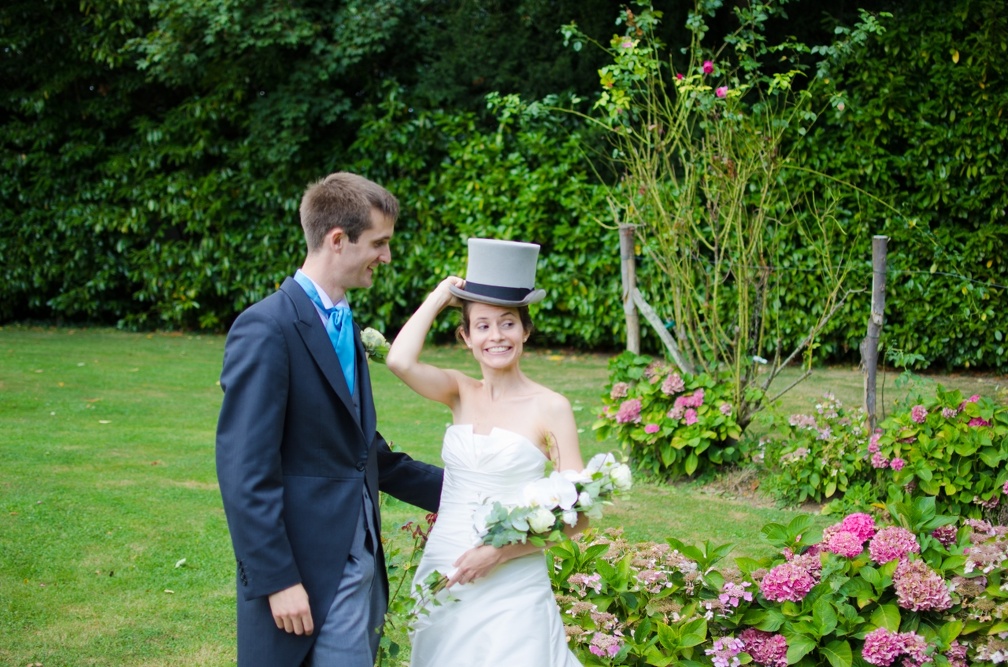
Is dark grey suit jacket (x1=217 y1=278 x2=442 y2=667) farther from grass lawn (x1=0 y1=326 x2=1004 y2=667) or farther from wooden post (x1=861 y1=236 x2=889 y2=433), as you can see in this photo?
wooden post (x1=861 y1=236 x2=889 y2=433)

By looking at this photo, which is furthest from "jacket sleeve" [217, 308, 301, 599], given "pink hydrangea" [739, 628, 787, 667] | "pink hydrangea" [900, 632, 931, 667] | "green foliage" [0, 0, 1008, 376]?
"green foliage" [0, 0, 1008, 376]

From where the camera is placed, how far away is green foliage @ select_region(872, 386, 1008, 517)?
4848 millimetres

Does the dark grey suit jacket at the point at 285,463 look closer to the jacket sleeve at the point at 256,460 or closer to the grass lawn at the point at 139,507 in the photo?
the jacket sleeve at the point at 256,460

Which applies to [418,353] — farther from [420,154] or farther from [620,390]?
[420,154]

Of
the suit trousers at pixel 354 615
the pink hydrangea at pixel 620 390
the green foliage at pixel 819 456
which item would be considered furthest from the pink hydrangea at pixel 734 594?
the pink hydrangea at pixel 620 390

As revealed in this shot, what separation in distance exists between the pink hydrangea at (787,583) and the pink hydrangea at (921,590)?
11.6 inches

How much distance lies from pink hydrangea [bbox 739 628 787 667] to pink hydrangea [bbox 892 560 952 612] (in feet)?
1.40

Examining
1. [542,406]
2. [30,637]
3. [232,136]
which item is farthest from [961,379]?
[232,136]

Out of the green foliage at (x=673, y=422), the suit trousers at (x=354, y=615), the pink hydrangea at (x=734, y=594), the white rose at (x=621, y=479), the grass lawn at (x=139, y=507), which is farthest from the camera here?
the green foliage at (x=673, y=422)

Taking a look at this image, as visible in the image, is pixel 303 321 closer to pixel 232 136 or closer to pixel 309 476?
pixel 309 476

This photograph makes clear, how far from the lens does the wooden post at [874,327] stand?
5699 mm

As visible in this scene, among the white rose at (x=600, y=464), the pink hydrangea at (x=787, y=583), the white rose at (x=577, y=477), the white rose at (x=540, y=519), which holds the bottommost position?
the pink hydrangea at (x=787, y=583)

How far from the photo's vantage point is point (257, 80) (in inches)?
470

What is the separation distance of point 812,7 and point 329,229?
981 centimetres
